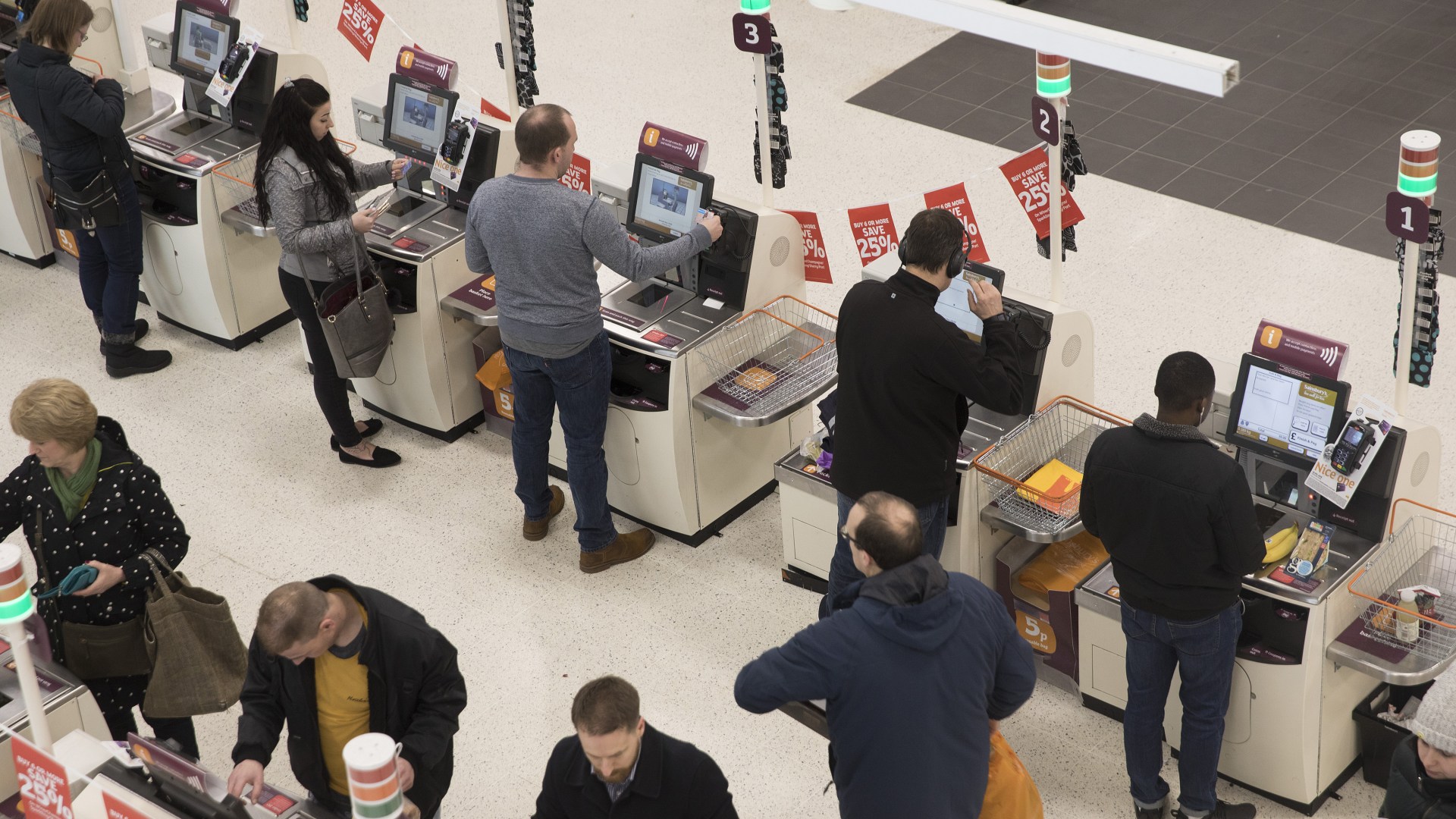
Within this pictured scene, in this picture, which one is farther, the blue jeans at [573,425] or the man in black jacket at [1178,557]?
the blue jeans at [573,425]

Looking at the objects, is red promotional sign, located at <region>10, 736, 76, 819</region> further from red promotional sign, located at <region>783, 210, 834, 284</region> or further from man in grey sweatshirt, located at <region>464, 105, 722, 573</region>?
red promotional sign, located at <region>783, 210, 834, 284</region>

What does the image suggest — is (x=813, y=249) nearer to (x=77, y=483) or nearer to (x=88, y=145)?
(x=77, y=483)

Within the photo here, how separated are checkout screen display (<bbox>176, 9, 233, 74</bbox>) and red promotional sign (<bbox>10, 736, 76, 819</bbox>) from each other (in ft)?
14.2

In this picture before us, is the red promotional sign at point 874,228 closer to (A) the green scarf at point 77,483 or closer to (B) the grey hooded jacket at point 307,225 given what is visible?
(B) the grey hooded jacket at point 307,225

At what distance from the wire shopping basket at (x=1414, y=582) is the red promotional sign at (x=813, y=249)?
213cm

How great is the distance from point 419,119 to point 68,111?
1.37 metres

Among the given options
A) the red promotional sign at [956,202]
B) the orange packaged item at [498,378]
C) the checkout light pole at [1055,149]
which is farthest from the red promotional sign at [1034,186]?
the orange packaged item at [498,378]

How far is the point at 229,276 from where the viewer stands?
22.8ft

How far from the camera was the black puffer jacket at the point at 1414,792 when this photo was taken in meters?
3.22

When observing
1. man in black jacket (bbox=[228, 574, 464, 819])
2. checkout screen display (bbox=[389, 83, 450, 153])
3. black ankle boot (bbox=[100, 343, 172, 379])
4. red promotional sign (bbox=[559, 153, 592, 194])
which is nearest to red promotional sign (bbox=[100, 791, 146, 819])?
man in black jacket (bbox=[228, 574, 464, 819])

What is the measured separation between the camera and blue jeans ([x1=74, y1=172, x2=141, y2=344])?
6555mm

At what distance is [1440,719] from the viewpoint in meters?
3.21

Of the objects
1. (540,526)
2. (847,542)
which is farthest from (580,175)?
(847,542)

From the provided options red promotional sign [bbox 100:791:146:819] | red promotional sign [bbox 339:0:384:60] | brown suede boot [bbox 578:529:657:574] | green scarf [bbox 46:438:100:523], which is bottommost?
brown suede boot [bbox 578:529:657:574]
